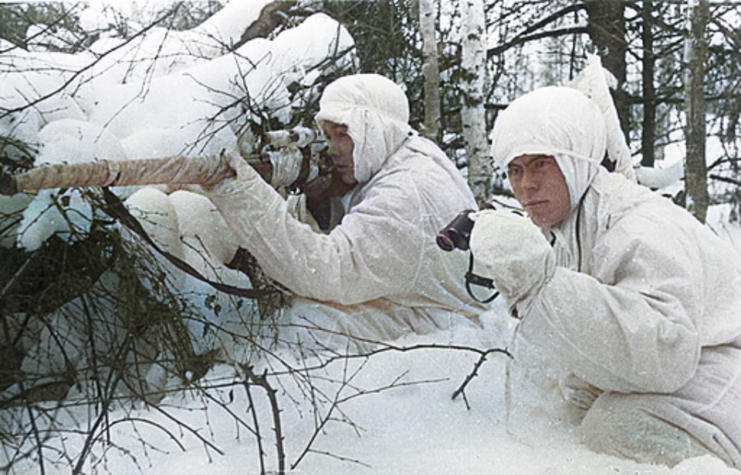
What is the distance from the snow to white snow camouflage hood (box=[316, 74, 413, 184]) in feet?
0.23

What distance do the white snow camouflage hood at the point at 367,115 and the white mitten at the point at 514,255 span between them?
304 millimetres

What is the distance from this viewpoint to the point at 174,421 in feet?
4.73

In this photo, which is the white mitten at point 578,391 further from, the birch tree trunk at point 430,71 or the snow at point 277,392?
the birch tree trunk at point 430,71

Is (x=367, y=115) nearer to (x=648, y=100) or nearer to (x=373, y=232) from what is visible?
(x=373, y=232)

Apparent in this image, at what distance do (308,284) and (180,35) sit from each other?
598mm

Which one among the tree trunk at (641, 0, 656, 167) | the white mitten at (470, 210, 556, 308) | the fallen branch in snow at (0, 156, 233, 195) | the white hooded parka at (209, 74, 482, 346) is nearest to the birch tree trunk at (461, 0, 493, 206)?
the white hooded parka at (209, 74, 482, 346)

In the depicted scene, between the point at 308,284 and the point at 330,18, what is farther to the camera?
the point at 330,18

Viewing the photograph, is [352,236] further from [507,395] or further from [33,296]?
[33,296]

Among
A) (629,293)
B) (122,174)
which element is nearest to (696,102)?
(629,293)

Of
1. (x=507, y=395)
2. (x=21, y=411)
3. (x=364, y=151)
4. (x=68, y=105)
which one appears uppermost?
(x=68, y=105)

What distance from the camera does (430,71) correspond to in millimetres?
1559

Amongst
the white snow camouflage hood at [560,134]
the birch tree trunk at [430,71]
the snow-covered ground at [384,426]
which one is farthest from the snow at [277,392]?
the white snow camouflage hood at [560,134]

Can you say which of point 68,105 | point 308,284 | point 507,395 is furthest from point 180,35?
point 507,395

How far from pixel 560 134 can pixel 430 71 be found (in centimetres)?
33
